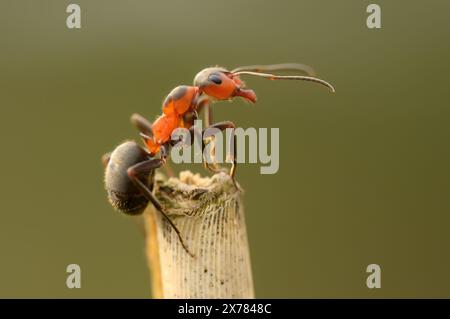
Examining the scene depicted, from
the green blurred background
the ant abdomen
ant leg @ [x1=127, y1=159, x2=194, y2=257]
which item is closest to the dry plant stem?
ant leg @ [x1=127, y1=159, x2=194, y2=257]

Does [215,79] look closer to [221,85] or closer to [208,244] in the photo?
[221,85]

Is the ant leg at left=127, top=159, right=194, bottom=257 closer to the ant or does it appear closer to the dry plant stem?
the ant

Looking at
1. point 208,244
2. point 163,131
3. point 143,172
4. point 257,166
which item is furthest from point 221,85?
point 257,166

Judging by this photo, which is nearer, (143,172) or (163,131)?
(143,172)

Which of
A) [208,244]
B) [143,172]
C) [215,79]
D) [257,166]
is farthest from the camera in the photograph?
[257,166]

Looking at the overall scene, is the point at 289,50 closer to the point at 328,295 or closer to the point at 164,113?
the point at 328,295

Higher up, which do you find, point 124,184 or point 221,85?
point 221,85

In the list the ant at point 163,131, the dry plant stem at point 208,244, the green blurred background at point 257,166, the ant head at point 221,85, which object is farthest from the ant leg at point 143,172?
the green blurred background at point 257,166
